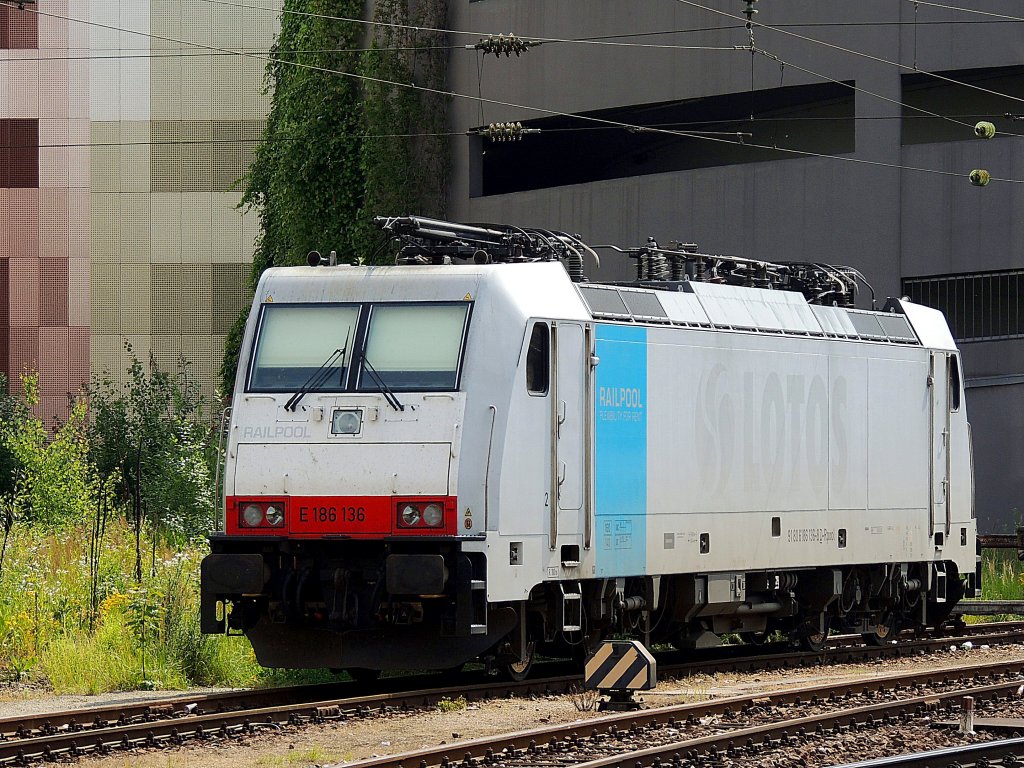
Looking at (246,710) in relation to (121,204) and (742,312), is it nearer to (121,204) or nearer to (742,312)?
(742,312)

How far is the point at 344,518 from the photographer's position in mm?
14445

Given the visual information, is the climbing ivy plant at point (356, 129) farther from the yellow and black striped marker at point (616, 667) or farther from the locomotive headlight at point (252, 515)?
the yellow and black striped marker at point (616, 667)

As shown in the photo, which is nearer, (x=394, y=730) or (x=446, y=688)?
(x=394, y=730)

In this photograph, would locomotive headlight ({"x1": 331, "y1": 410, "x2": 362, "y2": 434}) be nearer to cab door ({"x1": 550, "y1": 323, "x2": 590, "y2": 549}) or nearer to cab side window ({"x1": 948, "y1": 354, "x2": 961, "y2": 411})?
cab door ({"x1": 550, "y1": 323, "x2": 590, "y2": 549})

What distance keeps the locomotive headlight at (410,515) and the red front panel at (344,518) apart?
5 cm

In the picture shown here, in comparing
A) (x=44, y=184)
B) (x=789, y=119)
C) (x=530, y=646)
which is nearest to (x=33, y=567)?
(x=530, y=646)

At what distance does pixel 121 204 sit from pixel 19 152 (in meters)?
3.35

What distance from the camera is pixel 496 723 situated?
1312 centimetres

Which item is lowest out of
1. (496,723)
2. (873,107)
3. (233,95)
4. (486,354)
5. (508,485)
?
(496,723)

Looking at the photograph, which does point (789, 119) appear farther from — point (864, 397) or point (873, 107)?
point (864, 397)

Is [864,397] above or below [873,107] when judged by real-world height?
below

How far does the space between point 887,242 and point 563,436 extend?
16636 mm

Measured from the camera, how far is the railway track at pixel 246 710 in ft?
38.4

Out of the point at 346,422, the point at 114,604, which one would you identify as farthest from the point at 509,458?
the point at 114,604
